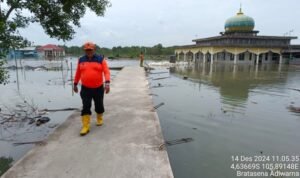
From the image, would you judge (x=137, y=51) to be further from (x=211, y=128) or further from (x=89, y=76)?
(x=89, y=76)

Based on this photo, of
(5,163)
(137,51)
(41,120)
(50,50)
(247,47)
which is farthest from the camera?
(50,50)

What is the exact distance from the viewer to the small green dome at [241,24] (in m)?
36.0

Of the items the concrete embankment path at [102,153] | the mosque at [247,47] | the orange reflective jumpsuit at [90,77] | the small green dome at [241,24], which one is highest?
the small green dome at [241,24]

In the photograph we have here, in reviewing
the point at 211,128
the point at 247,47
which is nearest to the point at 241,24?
the point at 247,47

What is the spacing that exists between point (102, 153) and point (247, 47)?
32.4 metres

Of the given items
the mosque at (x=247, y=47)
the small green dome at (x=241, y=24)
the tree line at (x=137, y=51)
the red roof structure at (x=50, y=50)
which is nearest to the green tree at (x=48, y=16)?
the mosque at (x=247, y=47)

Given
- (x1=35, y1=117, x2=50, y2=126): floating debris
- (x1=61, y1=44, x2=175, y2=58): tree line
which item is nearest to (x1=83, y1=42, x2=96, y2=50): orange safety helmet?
(x1=35, y1=117, x2=50, y2=126): floating debris

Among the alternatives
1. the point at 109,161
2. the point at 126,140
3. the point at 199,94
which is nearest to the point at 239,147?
the point at 126,140

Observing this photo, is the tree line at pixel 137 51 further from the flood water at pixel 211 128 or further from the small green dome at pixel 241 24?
the flood water at pixel 211 128

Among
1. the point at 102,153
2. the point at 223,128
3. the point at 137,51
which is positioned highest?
the point at 137,51

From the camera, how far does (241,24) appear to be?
118ft

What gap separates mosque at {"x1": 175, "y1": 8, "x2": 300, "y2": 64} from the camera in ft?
103

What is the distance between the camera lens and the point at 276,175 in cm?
339

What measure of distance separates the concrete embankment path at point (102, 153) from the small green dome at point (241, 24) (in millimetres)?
36585
